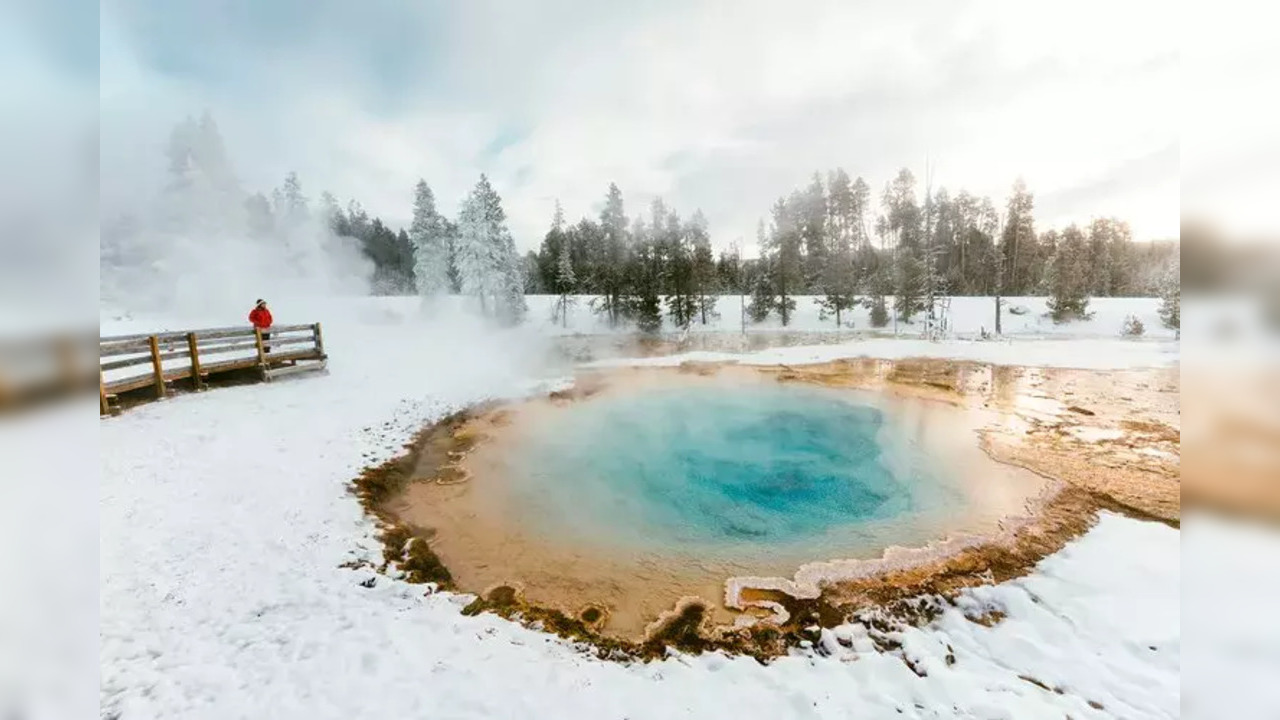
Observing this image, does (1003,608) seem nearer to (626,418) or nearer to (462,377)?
(626,418)

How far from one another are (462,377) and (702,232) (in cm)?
2970

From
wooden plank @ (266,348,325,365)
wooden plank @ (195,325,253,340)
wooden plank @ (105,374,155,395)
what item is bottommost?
wooden plank @ (105,374,155,395)

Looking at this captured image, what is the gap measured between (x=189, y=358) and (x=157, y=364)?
2072mm

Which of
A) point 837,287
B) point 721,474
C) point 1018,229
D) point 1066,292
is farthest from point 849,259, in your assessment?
point 721,474

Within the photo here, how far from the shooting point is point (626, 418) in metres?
14.5

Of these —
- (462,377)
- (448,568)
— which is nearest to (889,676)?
(448,568)

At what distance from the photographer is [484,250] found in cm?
3559

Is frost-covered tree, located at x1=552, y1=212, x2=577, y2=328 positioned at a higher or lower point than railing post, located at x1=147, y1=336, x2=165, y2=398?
higher

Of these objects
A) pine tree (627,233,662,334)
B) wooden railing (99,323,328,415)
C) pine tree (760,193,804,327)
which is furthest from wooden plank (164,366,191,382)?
pine tree (760,193,804,327)

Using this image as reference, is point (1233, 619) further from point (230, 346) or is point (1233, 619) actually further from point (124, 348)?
point (230, 346)

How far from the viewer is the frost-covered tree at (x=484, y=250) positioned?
1379 inches

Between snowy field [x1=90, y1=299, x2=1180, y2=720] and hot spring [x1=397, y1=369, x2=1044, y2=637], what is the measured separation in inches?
41.8

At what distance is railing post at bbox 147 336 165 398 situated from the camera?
10606 millimetres

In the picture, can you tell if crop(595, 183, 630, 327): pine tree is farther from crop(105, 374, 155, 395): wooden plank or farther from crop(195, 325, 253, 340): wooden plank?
crop(105, 374, 155, 395): wooden plank
